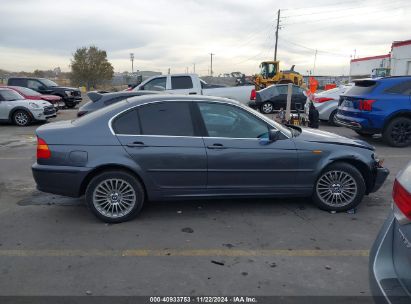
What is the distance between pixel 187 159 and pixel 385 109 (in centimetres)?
674

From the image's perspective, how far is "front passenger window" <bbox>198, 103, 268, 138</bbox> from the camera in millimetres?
4738

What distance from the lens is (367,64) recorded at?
5866 centimetres

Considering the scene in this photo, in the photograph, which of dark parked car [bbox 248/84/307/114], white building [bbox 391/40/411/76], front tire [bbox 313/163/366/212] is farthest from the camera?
white building [bbox 391/40/411/76]

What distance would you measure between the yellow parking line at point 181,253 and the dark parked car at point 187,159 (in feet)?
2.58

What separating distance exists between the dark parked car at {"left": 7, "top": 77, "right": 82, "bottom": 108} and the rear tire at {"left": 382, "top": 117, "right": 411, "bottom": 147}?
17.5 meters

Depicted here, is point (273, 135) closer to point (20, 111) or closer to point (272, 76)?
point (20, 111)

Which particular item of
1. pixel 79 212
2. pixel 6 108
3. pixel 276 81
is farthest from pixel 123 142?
pixel 276 81

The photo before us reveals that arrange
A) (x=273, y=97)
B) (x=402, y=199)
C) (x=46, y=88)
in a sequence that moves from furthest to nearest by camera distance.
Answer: (x=46, y=88), (x=273, y=97), (x=402, y=199)

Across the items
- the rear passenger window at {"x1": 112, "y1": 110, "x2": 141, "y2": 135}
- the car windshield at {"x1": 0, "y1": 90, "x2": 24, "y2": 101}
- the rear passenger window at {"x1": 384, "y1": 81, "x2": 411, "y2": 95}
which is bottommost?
the rear passenger window at {"x1": 112, "y1": 110, "x2": 141, "y2": 135}

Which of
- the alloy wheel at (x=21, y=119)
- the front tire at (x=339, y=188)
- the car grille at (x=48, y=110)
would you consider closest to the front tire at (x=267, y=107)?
the car grille at (x=48, y=110)

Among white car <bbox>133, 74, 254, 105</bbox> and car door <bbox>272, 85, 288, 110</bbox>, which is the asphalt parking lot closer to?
white car <bbox>133, 74, 254, 105</bbox>

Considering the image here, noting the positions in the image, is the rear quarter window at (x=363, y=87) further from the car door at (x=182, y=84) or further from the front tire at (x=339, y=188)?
the car door at (x=182, y=84)

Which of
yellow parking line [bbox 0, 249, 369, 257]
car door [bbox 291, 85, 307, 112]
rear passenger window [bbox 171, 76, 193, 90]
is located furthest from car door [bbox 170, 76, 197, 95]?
yellow parking line [bbox 0, 249, 369, 257]

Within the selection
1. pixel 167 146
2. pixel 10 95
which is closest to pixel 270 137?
pixel 167 146
